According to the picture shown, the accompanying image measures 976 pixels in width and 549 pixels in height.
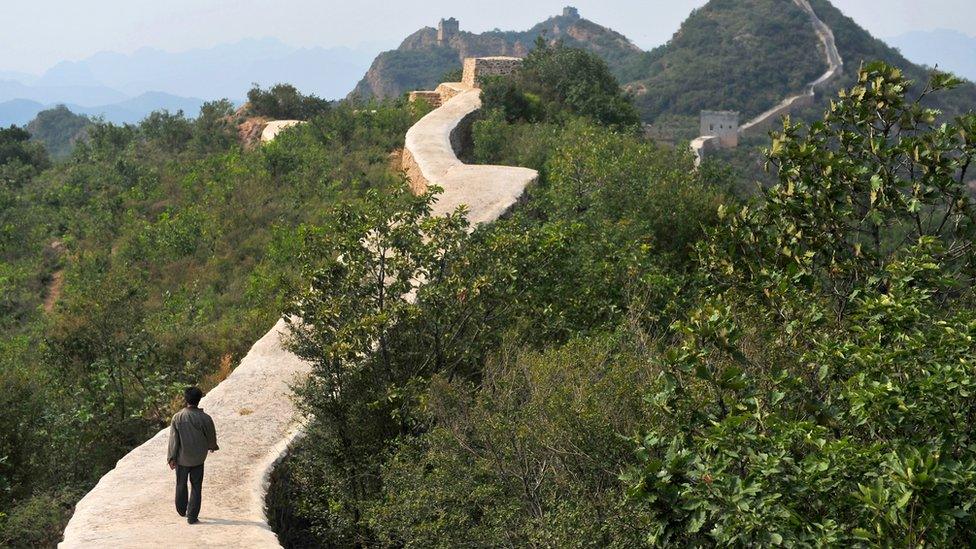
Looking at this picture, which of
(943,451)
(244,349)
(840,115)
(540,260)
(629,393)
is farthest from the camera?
(244,349)

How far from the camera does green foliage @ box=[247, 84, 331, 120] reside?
3153 cm

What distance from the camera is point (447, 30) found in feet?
358

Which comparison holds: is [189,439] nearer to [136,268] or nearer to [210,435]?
[210,435]

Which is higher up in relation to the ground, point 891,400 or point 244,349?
point 891,400

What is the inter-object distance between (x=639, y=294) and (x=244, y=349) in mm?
4496

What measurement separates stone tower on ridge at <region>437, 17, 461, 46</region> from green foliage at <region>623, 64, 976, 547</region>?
341ft

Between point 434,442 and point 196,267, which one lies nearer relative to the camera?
point 434,442

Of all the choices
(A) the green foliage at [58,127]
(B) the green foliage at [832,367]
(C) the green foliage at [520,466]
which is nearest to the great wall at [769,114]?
(A) the green foliage at [58,127]

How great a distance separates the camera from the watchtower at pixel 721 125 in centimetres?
6346

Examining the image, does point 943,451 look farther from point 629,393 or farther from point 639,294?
point 639,294

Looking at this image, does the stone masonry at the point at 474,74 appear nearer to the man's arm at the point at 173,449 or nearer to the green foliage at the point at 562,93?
the green foliage at the point at 562,93

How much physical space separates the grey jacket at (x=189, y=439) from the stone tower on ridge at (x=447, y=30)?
10482 centimetres

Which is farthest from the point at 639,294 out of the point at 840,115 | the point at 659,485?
the point at 659,485

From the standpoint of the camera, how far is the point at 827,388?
19.8 ft
